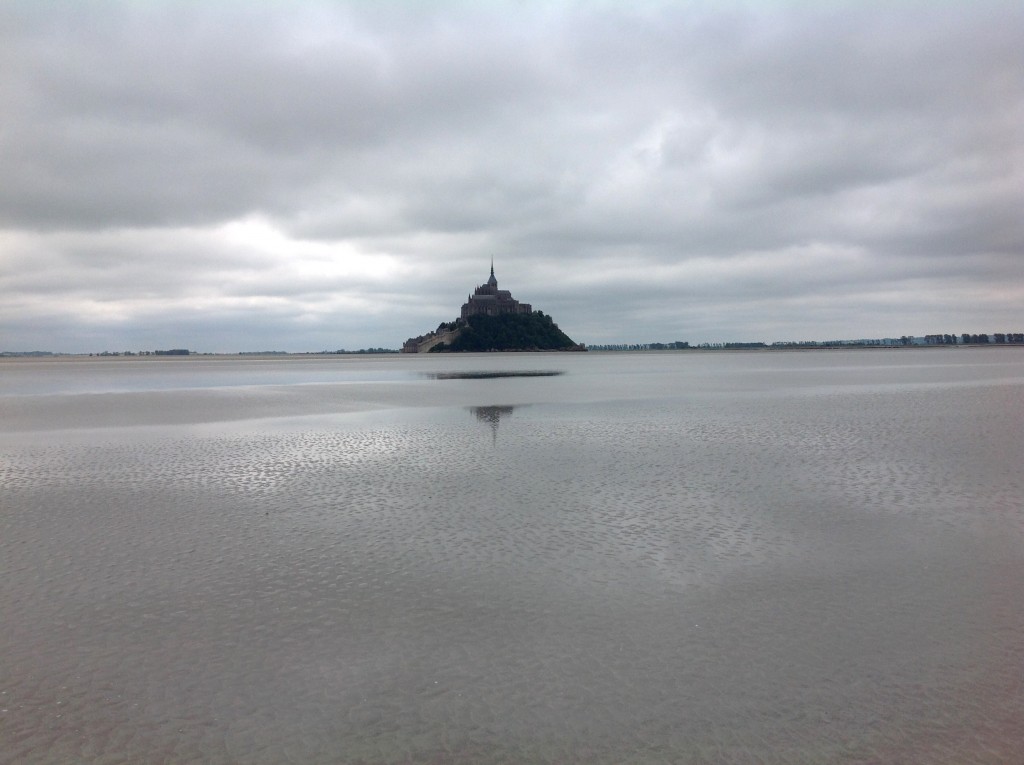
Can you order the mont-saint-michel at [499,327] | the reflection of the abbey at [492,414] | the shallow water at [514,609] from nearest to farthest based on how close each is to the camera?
1. the shallow water at [514,609]
2. the reflection of the abbey at [492,414]
3. the mont-saint-michel at [499,327]

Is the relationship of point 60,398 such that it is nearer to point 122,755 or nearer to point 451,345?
point 122,755

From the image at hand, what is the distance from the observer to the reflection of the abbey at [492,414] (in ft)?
73.9

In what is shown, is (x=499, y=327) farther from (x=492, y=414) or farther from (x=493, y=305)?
(x=492, y=414)

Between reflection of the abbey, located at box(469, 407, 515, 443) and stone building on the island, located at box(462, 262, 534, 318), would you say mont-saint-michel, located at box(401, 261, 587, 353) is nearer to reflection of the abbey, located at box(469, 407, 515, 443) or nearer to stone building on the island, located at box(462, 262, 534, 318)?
stone building on the island, located at box(462, 262, 534, 318)

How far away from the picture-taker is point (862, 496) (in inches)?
484

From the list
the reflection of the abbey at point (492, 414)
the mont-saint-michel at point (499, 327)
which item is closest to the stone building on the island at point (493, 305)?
the mont-saint-michel at point (499, 327)

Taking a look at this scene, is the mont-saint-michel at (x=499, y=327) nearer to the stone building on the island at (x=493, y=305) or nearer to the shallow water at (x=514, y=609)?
the stone building on the island at (x=493, y=305)

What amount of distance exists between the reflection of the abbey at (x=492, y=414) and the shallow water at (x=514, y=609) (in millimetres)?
6150

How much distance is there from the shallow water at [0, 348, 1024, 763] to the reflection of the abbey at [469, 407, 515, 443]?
6.15 meters

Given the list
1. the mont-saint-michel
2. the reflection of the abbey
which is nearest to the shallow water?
the reflection of the abbey

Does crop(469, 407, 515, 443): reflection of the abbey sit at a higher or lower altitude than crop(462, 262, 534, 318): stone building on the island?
lower

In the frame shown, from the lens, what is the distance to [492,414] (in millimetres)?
27016

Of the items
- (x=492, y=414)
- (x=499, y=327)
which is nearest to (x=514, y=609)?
(x=492, y=414)

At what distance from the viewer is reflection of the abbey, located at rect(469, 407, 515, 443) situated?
22.5 meters
